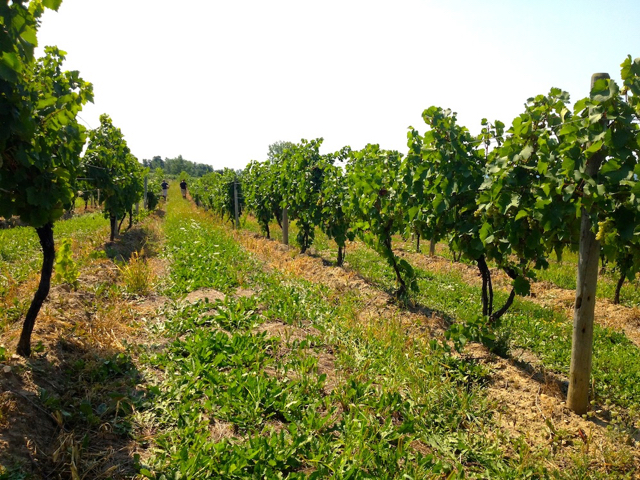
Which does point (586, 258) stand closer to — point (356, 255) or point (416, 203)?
point (416, 203)

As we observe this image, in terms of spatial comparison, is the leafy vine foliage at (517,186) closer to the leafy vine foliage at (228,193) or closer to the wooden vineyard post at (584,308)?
the wooden vineyard post at (584,308)

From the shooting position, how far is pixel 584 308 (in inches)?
127

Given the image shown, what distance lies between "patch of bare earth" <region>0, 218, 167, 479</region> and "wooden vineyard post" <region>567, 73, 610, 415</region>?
3.49m

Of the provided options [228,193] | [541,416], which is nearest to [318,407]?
[541,416]

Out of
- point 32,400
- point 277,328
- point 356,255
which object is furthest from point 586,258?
point 356,255

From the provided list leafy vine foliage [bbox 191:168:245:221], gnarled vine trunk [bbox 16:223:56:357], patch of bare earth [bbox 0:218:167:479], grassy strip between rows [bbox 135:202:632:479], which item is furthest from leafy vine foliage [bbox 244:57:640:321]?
leafy vine foliage [bbox 191:168:245:221]

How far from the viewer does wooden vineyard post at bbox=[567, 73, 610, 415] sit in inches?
125

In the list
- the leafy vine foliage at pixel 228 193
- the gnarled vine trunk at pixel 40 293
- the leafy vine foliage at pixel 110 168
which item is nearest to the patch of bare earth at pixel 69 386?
the gnarled vine trunk at pixel 40 293

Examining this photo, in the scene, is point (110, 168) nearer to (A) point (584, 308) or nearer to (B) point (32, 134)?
(B) point (32, 134)

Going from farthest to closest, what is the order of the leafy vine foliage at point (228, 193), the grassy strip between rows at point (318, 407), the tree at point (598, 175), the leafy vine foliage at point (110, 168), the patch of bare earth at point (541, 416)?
1. the leafy vine foliage at point (228, 193)
2. the leafy vine foliage at point (110, 168)
3. the patch of bare earth at point (541, 416)
4. the tree at point (598, 175)
5. the grassy strip between rows at point (318, 407)

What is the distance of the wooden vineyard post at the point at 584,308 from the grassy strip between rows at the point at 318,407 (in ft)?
2.34

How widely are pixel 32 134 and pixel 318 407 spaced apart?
302 centimetres

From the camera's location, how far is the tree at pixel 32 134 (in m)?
2.39

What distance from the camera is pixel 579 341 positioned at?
328 centimetres
